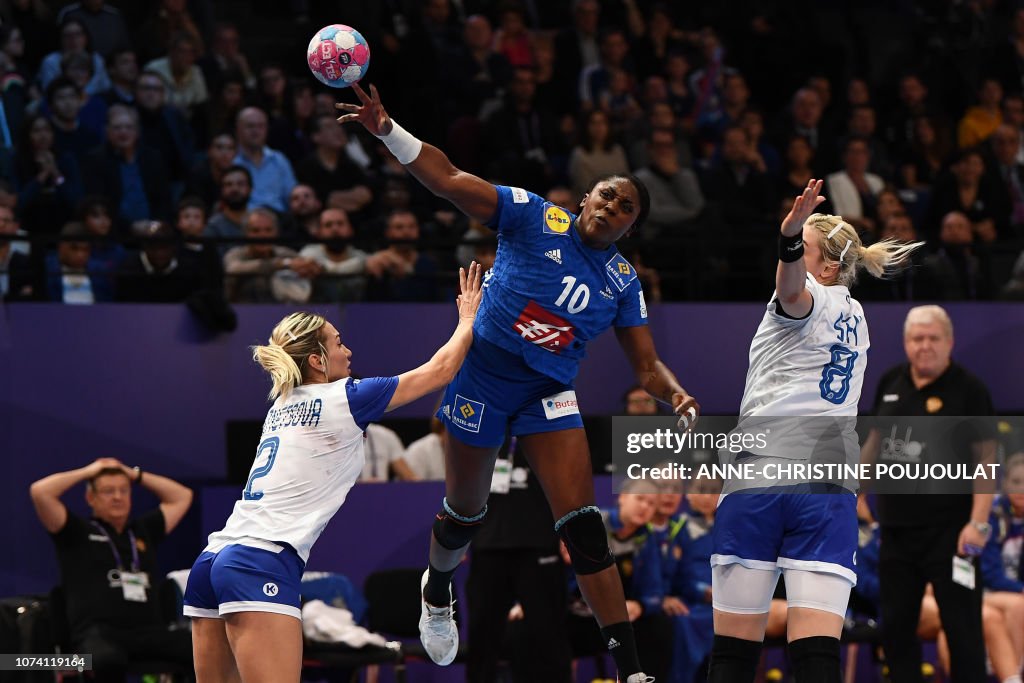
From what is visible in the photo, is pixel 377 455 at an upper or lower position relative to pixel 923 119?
lower

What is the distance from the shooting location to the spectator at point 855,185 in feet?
43.2

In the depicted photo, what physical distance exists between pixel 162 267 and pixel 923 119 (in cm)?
801

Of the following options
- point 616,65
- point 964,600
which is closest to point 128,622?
point 964,600

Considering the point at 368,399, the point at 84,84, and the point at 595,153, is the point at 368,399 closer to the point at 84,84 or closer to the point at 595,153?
the point at 595,153

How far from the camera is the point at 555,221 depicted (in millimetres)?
6734

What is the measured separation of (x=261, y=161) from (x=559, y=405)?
595 centimetres

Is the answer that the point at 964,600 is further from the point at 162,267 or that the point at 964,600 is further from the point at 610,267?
the point at 162,267

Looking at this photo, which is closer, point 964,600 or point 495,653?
point 964,600

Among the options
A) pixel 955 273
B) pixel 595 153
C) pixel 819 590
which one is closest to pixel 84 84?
pixel 595 153

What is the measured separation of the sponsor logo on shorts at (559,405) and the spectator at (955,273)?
21.7 ft

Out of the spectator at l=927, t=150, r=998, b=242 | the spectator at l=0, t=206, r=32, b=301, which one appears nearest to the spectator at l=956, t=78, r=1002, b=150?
the spectator at l=927, t=150, r=998, b=242

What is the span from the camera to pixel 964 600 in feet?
27.3

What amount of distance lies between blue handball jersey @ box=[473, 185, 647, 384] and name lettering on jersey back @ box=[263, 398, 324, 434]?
0.94 metres

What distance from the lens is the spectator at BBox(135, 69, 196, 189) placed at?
39.6 ft
